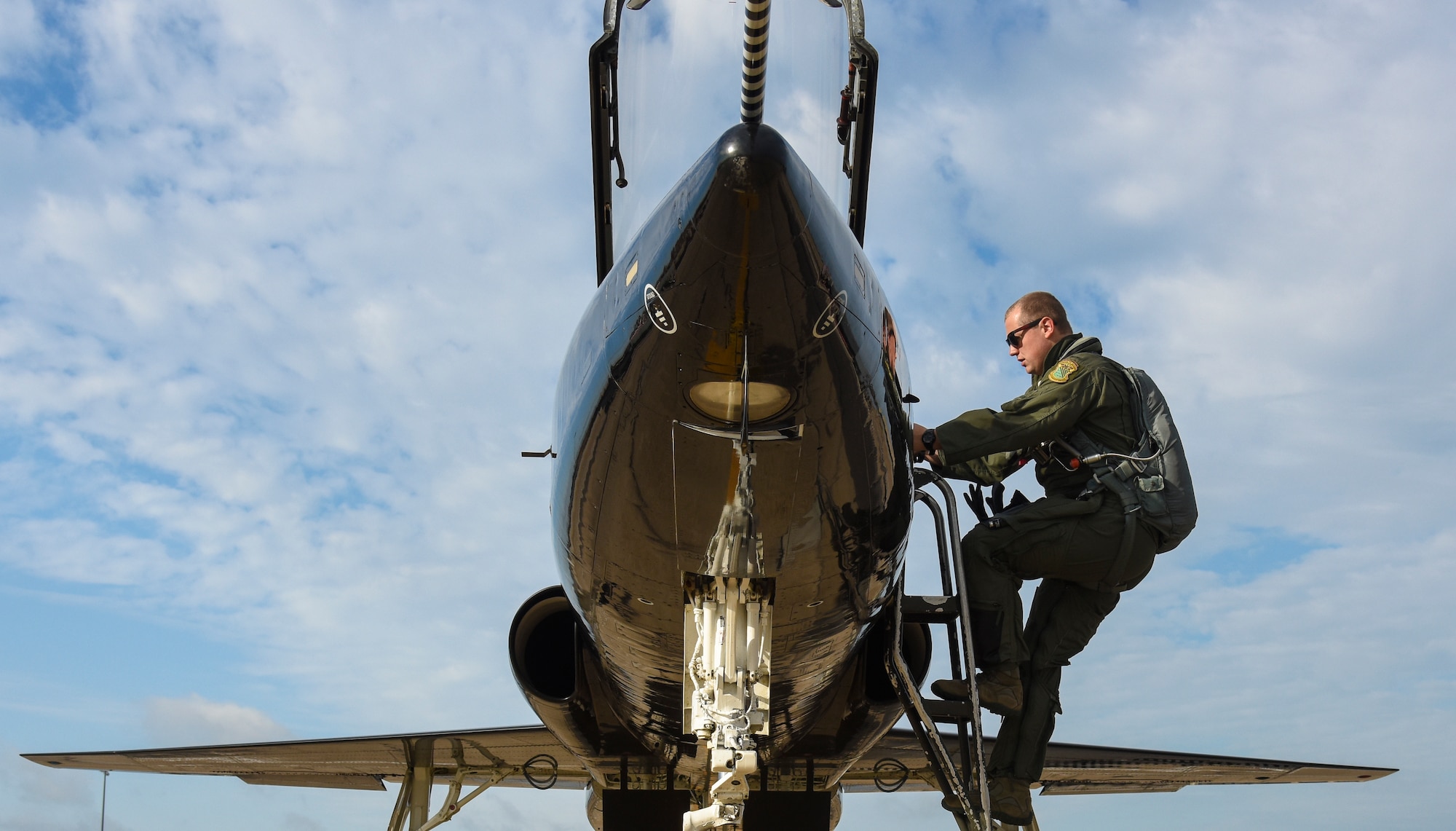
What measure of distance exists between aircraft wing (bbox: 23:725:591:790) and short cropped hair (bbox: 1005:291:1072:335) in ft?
19.2

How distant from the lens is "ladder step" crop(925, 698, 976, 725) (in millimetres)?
4570

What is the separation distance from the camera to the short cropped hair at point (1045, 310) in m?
5.44

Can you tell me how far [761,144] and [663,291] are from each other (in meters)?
0.52

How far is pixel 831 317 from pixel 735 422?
437 mm

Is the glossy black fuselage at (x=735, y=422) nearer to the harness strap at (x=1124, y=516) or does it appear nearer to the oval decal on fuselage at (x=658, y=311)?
the oval decal on fuselage at (x=658, y=311)

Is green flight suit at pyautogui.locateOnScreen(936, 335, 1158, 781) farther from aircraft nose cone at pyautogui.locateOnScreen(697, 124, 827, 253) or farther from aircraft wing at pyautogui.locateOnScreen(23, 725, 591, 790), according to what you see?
aircraft wing at pyautogui.locateOnScreen(23, 725, 591, 790)

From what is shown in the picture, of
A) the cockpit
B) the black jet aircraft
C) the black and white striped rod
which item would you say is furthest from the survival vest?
the black and white striped rod

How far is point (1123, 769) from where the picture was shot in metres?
10.4

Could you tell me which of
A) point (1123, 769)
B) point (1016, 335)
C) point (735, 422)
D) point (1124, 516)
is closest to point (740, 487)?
point (735, 422)

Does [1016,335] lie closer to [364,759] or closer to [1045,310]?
[1045,310]

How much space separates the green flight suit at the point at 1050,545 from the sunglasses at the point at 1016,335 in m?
0.18

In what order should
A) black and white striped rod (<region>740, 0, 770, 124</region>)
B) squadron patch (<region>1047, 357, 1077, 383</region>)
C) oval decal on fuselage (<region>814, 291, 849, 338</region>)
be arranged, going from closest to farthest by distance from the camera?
black and white striped rod (<region>740, 0, 770, 124</region>) → oval decal on fuselage (<region>814, 291, 849, 338</region>) → squadron patch (<region>1047, 357, 1077, 383</region>)

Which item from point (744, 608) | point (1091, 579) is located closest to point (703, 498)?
point (744, 608)

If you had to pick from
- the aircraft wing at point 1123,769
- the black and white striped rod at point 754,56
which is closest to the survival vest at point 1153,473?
the black and white striped rod at point 754,56
